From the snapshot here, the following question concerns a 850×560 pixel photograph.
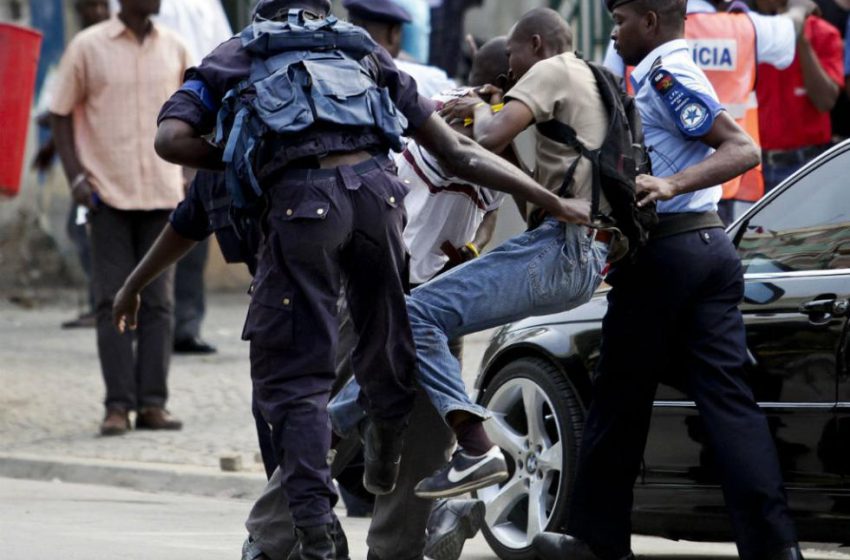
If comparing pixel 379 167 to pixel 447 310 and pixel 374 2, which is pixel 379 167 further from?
pixel 374 2

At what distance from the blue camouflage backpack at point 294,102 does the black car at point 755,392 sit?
5.06 ft

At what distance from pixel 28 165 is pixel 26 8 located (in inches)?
55.6

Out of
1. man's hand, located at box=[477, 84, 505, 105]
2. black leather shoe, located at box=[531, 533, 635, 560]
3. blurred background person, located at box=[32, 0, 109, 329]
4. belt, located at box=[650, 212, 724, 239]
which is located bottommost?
blurred background person, located at box=[32, 0, 109, 329]

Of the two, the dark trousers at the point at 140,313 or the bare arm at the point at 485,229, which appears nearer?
the bare arm at the point at 485,229

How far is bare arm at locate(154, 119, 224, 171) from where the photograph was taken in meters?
5.42

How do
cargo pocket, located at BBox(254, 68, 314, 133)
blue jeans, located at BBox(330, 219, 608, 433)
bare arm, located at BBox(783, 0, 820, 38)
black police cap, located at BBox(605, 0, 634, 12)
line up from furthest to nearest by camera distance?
bare arm, located at BBox(783, 0, 820, 38) → black police cap, located at BBox(605, 0, 634, 12) → blue jeans, located at BBox(330, 219, 608, 433) → cargo pocket, located at BBox(254, 68, 314, 133)

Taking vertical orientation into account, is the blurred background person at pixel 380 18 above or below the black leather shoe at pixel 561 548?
above

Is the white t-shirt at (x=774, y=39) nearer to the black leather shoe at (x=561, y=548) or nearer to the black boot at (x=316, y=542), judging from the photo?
the black leather shoe at (x=561, y=548)

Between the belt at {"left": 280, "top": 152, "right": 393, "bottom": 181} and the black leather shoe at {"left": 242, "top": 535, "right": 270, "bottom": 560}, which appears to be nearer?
the belt at {"left": 280, "top": 152, "right": 393, "bottom": 181}

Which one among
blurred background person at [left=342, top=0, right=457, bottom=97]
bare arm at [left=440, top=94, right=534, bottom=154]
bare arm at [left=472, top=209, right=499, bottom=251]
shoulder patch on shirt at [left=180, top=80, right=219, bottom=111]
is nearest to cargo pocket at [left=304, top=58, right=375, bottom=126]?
shoulder patch on shirt at [left=180, top=80, right=219, bottom=111]

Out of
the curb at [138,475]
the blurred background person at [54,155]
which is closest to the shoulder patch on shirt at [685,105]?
the curb at [138,475]

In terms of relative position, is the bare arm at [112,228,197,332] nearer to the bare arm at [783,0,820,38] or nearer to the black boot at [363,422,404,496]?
the black boot at [363,422,404,496]

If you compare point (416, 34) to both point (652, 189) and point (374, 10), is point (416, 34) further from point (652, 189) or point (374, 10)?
point (652, 189)

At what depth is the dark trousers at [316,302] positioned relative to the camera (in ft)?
17.6
